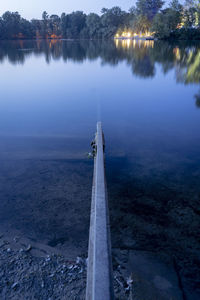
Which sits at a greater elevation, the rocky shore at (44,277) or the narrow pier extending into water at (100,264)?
the narrow pier extending into water at (100,264)

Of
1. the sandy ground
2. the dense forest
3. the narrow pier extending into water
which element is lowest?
the sandy ground

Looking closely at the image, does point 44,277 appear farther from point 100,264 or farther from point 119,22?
Result: point 119,22

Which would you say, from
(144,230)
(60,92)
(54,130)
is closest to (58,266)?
(144,230)

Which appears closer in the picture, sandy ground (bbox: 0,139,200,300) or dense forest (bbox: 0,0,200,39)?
sandy ground (bbox: 0,139,200,300)

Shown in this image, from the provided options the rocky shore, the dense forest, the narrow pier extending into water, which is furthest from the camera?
Answer: the dense forest

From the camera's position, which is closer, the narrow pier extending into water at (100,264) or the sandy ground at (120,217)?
the narrow pier extending into water at (100,264)

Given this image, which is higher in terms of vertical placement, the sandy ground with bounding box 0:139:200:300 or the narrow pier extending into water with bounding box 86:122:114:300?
the narrow pier extending into water with bounding box 86:122:114:300

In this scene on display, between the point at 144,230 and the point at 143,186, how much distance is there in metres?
2.34

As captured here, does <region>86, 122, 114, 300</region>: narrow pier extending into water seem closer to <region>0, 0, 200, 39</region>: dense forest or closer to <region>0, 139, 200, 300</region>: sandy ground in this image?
<region>0, 139, 200, 300</region>: sandy ground

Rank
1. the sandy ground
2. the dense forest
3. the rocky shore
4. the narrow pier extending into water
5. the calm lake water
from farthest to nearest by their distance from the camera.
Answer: the dense forest < the calm lake water < the sandy ground < the rocky shore < the narrow pier extending into water

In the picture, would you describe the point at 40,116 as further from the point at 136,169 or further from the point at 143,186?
the point at 143,186

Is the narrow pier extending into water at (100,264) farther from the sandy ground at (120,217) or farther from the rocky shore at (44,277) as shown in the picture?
the sandy ground at (120,217)

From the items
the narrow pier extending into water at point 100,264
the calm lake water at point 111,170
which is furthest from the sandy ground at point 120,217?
the narrow pier extending into water at point 100,264

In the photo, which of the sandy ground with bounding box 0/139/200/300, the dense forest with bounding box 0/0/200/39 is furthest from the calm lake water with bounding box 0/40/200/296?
the dense forest with bounding box 0/0/200/39
